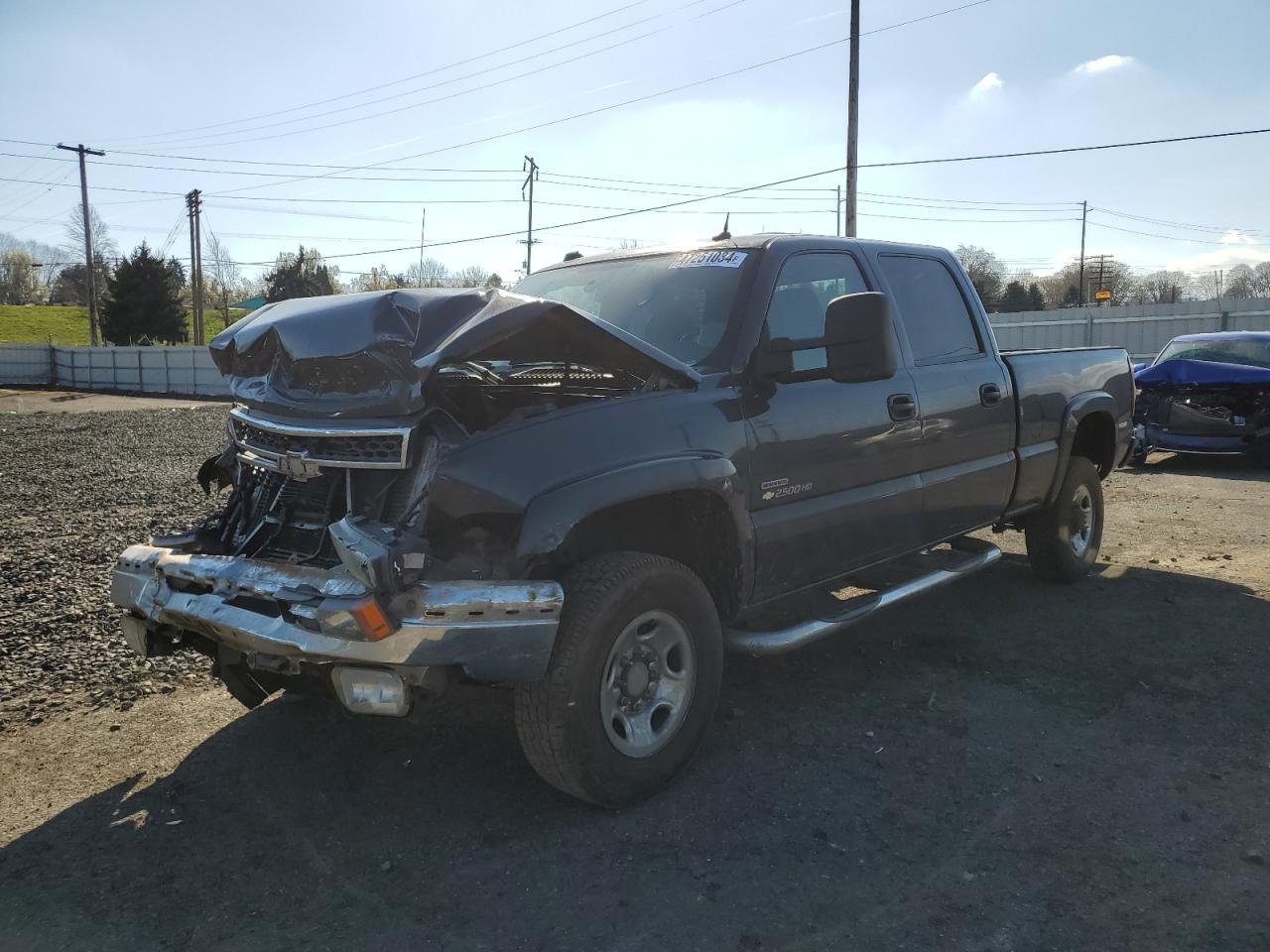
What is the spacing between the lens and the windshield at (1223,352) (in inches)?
447

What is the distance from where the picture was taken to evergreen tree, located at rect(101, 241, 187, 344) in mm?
47344

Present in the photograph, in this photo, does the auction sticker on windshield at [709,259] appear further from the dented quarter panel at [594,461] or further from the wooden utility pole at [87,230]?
the wooden utility pole at [87,230]

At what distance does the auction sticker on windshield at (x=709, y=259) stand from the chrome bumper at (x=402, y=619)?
1.77 m

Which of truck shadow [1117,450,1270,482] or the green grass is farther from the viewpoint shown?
the green grass

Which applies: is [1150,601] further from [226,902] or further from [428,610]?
[226,902]

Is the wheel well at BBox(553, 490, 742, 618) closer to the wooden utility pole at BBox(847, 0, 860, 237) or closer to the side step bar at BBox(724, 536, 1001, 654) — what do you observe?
the side step bar at BBox(724, 536, 1001, 654)

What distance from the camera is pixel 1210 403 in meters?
11.0

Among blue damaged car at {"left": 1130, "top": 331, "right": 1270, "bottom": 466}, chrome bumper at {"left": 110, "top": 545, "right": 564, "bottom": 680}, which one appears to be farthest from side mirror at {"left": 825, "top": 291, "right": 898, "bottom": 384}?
blue damaged car at {"left": 1130, "top": 331, "right": 1270, "bottom": 466}

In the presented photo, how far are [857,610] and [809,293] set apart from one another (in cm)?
142

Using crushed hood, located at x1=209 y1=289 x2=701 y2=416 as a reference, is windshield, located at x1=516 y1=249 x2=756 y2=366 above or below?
above

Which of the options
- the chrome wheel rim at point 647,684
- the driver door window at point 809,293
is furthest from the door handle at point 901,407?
the chrome wheel rim at point 647,684

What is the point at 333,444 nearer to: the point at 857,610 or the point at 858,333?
the point at 858,333

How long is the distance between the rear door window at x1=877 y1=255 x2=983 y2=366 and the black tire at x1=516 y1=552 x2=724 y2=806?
6.87ft

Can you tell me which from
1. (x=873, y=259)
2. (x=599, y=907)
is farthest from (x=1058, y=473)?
(x=599, y=907)
